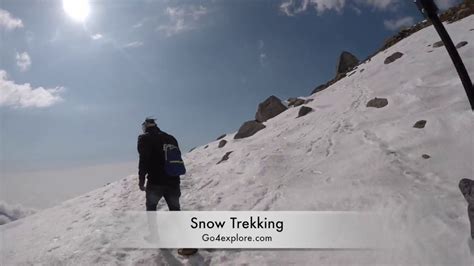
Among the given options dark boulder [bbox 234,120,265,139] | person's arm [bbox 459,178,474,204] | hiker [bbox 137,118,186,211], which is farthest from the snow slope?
dark boulder [bbox 234,120,265,139]

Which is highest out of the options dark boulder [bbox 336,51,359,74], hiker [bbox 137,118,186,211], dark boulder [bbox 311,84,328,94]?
dark boulder [bbox 336,51,359,74]

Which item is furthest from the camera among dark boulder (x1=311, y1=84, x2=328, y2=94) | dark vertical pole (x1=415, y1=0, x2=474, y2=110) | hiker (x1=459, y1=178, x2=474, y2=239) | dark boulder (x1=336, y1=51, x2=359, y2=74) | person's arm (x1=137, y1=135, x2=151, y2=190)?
dark boulder (x1=336, y1=51, x2=359, y2=74)

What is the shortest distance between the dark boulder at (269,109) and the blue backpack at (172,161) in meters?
22.5

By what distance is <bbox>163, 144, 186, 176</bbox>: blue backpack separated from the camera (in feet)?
21.1

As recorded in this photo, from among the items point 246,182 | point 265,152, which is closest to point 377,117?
point 265,152

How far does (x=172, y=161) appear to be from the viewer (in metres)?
6.46

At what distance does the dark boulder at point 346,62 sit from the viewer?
1681 inches

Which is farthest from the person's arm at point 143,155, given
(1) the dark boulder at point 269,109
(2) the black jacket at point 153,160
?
(1) the dark boulder at point 269,109

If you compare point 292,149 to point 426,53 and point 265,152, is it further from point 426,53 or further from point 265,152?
point 426,53

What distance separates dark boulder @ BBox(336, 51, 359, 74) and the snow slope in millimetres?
25759

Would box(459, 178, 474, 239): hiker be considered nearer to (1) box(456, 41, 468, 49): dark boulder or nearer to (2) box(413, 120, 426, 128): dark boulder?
(2) box(413, 120, 426, 128): dark boulder

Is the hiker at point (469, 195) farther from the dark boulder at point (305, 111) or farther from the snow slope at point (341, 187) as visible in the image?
the dark boulder at point (305, 111)

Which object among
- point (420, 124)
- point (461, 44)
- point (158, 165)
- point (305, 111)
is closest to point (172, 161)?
point (158, 165)

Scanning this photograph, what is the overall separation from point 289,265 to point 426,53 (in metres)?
21.2
